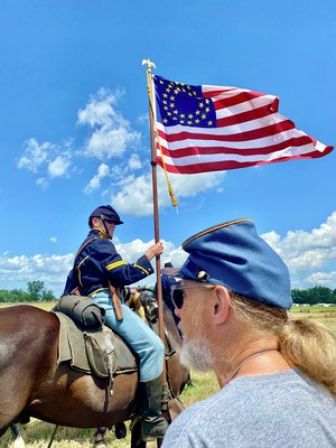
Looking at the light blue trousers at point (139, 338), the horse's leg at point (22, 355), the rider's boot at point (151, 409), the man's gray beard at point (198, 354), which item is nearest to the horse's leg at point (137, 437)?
the rider's boot at point (151, 409)

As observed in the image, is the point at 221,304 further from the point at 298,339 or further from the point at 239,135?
the point at 239,135

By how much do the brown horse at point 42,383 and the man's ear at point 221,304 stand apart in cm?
299

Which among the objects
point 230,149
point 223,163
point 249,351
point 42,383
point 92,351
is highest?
point 230,149

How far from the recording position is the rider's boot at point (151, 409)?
4.73m

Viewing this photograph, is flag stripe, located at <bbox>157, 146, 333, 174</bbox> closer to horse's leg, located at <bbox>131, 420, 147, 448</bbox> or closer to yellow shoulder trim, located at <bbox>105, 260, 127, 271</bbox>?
yellow shoulder trim, located at <bbox>105, 260, 127, 271</bbox>

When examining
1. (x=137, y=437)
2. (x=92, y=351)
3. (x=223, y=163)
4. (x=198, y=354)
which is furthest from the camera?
(x=223, y=163)

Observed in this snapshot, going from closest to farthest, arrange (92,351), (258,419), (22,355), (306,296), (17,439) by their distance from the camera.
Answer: (258,419) → (22,355) → (92,351) → (17,439) → (306,296)

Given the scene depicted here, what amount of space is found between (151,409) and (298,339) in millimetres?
3906

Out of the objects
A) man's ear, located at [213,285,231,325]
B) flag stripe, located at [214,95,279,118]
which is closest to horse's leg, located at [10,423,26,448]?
flag stripe, located at [214,95,279,118]

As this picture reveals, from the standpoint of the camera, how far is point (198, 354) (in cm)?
149

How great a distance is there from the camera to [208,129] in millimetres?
5836

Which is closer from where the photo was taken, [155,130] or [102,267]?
[102,267]

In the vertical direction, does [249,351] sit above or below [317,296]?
above

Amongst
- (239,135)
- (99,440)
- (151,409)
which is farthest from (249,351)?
(99,440)
